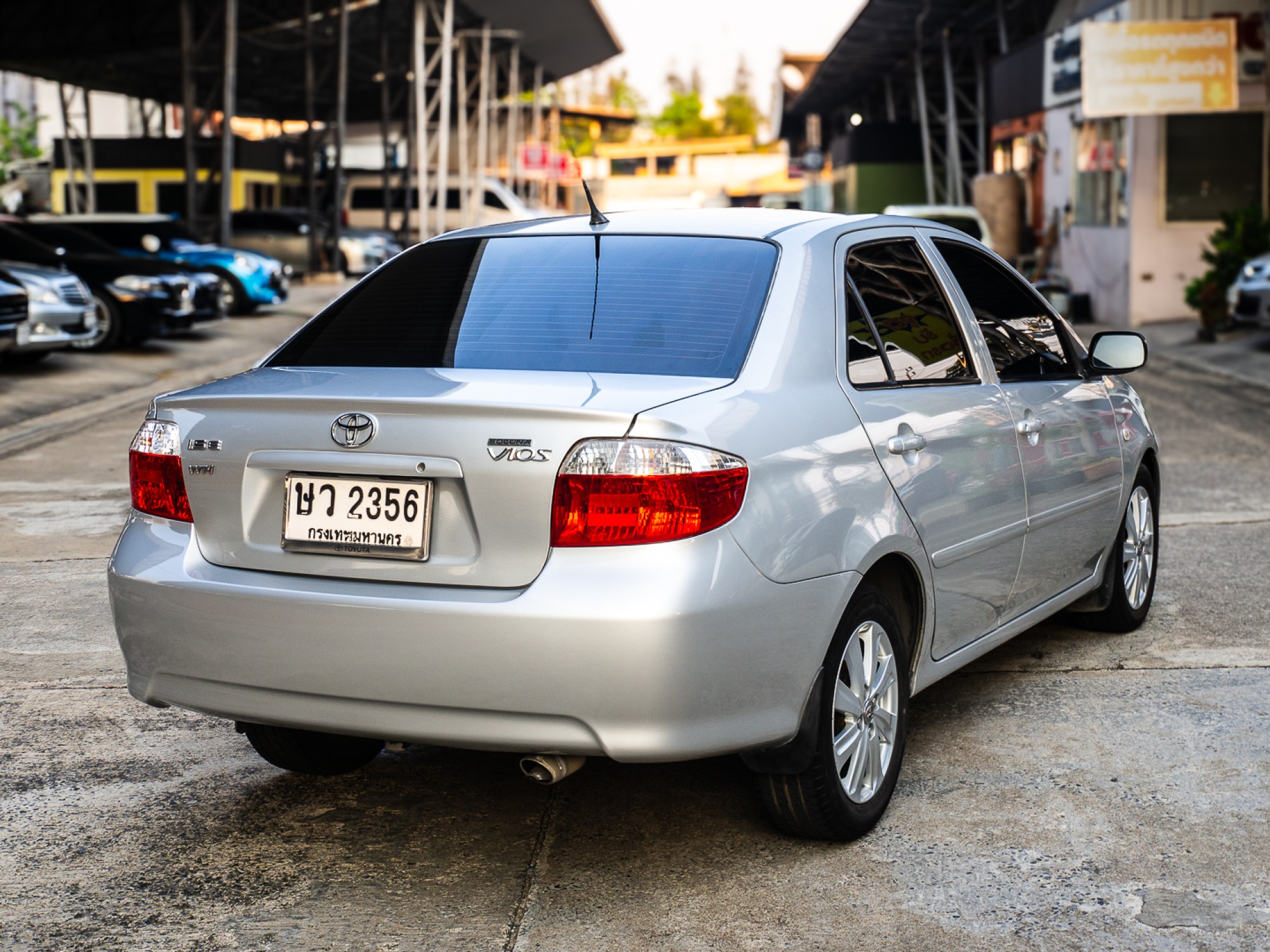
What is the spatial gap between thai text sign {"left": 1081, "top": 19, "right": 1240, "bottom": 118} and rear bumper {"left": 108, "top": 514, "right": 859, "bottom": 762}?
18.0 metres

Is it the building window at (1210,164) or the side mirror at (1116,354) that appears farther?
the building window at (1210,164)

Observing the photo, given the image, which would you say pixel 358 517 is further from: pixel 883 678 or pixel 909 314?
pixel 909 314

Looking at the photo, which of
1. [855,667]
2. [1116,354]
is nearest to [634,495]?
[855,667]

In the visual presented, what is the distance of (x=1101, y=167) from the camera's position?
80.5ft

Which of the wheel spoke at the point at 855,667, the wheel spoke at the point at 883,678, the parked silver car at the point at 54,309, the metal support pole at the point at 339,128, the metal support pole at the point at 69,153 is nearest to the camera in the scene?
the wheel spoke at the point at 855,667

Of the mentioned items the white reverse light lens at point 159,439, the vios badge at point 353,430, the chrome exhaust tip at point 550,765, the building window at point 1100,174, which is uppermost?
the building window at point 1100,174

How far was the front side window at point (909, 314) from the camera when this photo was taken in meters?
4.27

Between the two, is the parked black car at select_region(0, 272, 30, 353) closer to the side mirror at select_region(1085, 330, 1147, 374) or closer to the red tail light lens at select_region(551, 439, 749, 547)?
the side mirror at select_region(1085, 330, 1147, 374)

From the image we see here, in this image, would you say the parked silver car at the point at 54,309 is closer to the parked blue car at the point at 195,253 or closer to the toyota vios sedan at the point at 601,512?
the parked blue car at the point at 195,253

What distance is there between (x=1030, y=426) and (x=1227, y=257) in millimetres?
16302

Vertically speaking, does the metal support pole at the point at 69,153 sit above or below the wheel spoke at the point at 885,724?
above

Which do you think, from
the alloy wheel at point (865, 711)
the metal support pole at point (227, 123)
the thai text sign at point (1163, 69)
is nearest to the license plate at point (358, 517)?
the alloy wheel at point (865, 711)

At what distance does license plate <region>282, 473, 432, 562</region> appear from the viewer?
342 cm

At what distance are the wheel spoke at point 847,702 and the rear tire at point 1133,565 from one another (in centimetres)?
219
